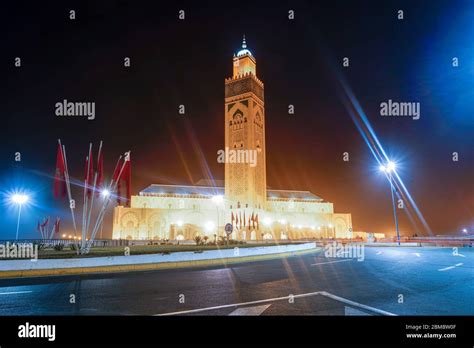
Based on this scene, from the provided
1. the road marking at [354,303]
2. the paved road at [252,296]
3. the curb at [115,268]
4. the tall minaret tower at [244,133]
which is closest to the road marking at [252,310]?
the paved road at [252,296]

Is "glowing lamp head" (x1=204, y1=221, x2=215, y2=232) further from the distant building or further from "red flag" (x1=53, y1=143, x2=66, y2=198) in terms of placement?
"red flag" (x1=53, y1=143, x2=66, y2=198)

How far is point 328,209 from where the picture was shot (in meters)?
105

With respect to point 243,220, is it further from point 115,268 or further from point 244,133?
point 115,268

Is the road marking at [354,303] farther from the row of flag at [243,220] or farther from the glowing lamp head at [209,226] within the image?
the glowing lamp head at [209,226]

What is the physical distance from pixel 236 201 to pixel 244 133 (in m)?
15.0

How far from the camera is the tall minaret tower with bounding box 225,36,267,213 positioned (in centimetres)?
7100

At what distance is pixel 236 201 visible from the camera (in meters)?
71.0

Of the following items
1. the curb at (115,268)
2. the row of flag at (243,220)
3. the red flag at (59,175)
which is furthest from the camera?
the row of flag at (243,220)

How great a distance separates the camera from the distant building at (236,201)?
70.9 meters

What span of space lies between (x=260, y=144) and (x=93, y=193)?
189 ft

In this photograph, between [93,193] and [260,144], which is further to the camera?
[260,144]
